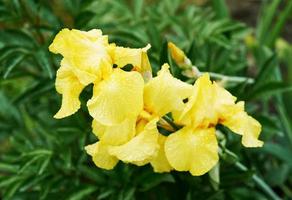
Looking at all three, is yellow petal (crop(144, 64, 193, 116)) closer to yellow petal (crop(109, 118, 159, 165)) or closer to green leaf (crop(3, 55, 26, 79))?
yellow petal (crop(109, 118, 159, 165))

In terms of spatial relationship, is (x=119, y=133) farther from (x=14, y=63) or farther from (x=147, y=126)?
(x=14, y=63)

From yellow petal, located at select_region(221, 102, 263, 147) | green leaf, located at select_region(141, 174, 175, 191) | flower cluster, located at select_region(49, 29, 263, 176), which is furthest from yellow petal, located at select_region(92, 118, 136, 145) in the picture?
green leaf, located at select_region(141, 174, 175, 191)

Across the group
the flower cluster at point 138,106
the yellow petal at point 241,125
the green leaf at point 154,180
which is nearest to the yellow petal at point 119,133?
the flower cluster at point 138,106

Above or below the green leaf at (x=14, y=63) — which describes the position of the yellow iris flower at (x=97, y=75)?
above

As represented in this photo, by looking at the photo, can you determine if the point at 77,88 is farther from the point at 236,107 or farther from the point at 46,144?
the point at 46,144

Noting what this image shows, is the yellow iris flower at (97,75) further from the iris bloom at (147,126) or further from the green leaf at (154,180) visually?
the green leaf at (154,180)

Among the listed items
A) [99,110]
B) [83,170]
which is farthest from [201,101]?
[83,170]

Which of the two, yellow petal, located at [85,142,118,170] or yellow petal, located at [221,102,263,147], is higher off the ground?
yellow petal, located at [221,102,263,147]
